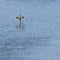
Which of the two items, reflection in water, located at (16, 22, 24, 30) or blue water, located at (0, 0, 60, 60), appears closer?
blue water, located at (0, 0, 60, 60)

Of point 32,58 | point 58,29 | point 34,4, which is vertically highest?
point 34,4

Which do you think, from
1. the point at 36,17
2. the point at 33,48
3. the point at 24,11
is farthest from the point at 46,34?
the point at 24,11

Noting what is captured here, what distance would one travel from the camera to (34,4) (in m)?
16.6

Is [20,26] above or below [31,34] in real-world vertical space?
above

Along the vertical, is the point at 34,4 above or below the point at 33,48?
above

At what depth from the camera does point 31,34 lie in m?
9.77

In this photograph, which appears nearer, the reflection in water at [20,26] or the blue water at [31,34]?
the blue water at [31,34]

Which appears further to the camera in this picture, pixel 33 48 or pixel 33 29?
pixel 33 29

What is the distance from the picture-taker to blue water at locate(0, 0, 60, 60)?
26.0 ft

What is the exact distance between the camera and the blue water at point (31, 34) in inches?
312

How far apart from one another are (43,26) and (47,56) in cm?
335

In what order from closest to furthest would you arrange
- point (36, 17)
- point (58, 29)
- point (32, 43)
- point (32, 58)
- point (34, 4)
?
1. point (32, 58)
2. point (32, 43)
3. point (58, 29)
4. point (36, 17)
5. point (34, 4)

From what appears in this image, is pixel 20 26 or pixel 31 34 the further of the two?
pixel 20 26

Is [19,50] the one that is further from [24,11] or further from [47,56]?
[24,11]
